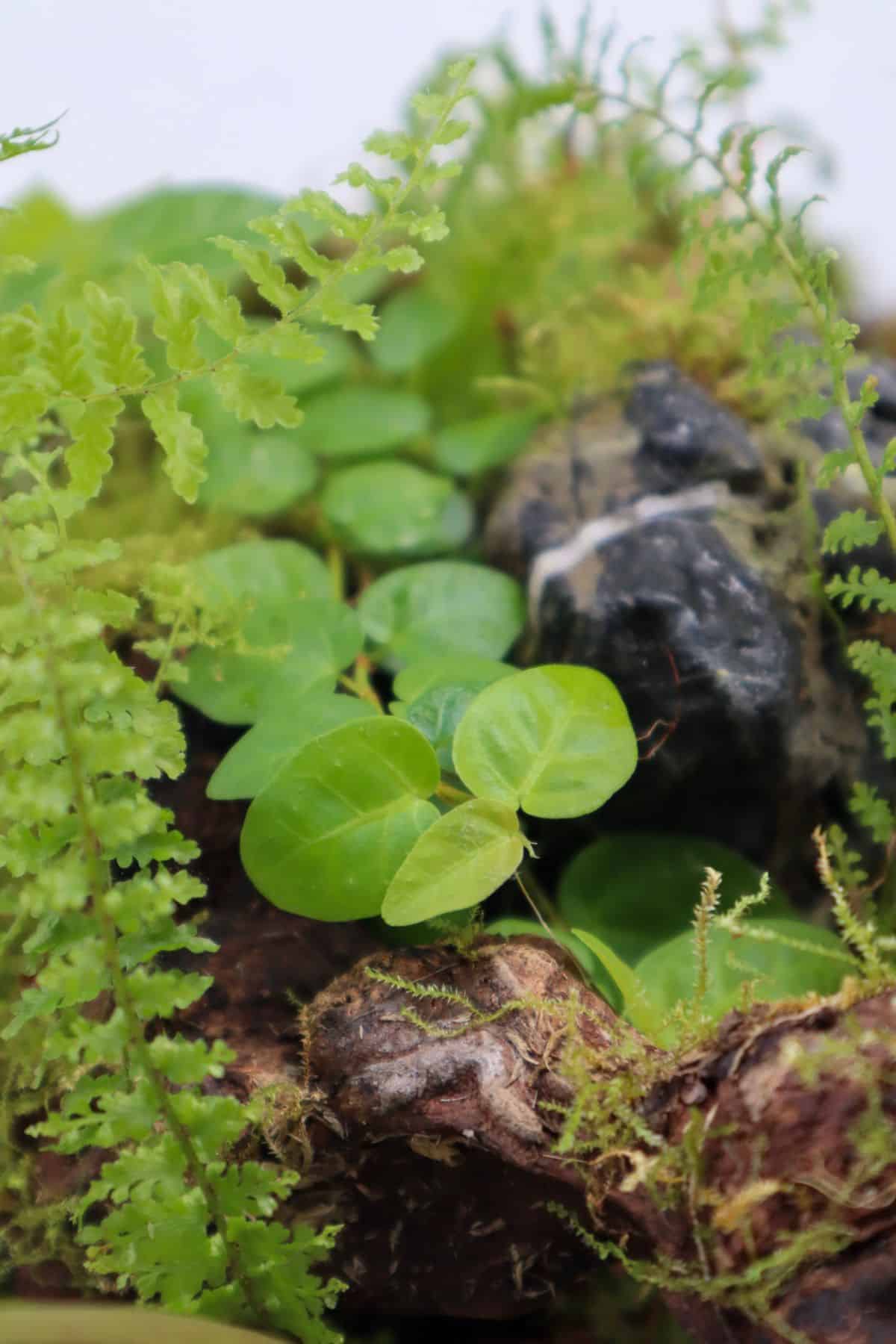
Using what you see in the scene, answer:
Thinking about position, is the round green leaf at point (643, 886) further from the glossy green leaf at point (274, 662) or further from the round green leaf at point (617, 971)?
the glossy green leaf at point (274, 662)

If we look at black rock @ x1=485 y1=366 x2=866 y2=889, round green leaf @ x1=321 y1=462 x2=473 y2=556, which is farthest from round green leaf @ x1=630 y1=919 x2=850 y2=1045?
round green leaf @ x1=321 y1=462 x2=473 y2=556

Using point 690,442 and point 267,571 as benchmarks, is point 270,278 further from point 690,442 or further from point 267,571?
point 690,442

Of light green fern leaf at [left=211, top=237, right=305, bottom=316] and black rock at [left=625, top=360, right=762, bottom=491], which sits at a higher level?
light green fern leaf at [left=211, top=237, right=305, bottom=316]

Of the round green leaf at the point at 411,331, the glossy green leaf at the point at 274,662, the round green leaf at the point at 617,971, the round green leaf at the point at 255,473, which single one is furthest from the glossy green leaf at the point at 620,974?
the round green leaf at the point at 411,331

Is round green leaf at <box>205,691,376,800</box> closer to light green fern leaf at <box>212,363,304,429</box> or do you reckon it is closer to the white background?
light green fern leaf at <box>212,363,304,429</box>

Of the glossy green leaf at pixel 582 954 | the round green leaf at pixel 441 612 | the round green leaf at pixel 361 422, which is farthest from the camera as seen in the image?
the round green leaf at pixel 361 422

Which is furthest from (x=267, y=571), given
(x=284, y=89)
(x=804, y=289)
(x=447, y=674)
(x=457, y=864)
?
(x=284, y=89)
